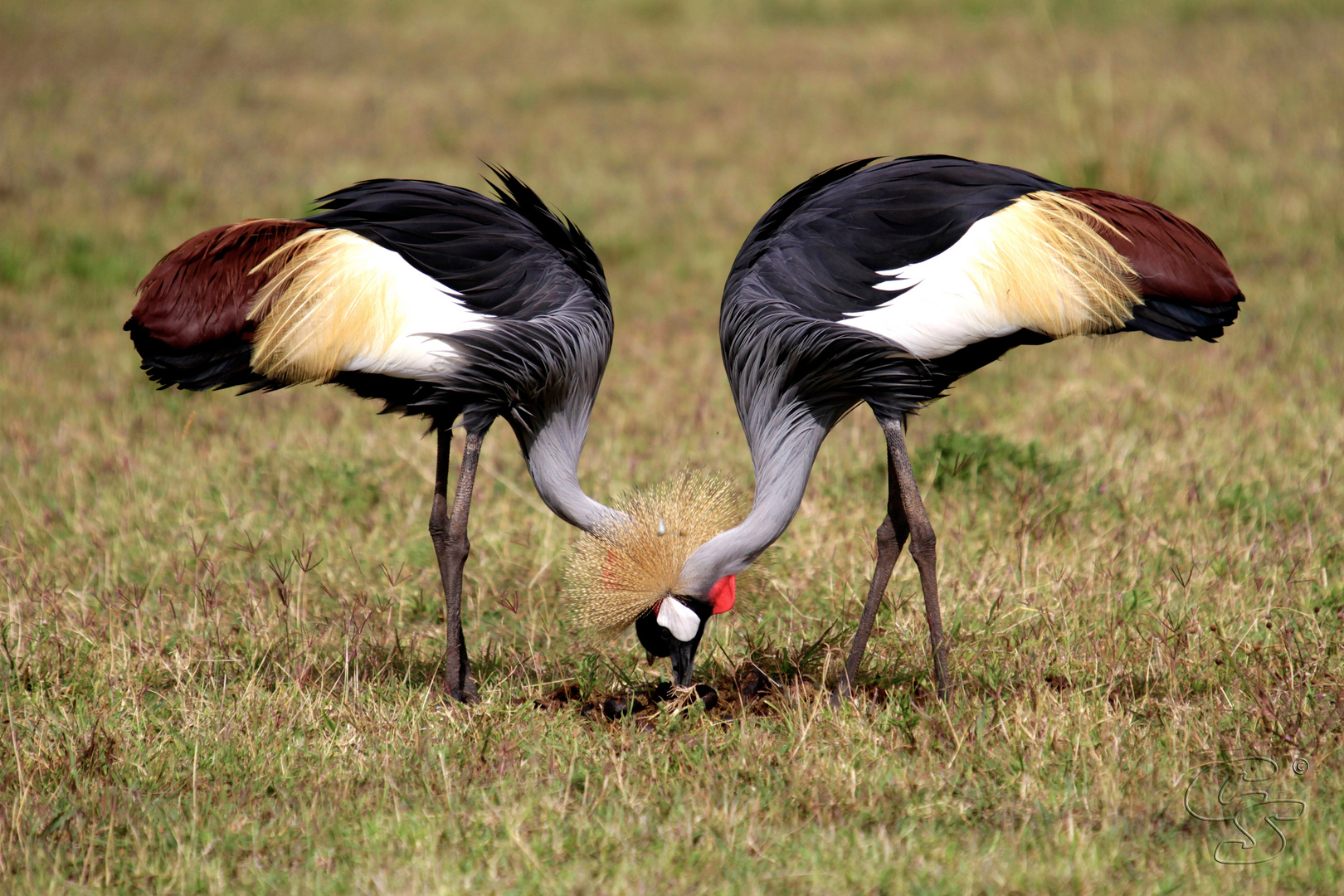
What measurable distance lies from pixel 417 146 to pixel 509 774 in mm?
7278

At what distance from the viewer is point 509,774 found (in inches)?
114

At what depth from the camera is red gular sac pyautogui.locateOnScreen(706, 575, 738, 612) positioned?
3131mm

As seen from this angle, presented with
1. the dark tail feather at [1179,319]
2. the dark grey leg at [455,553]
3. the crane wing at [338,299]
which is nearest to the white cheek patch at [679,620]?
the dark grey leg at [455,553]

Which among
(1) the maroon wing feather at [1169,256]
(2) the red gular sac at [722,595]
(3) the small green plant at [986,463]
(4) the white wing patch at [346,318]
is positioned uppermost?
(1) the maroon wing feather at [1169,256]

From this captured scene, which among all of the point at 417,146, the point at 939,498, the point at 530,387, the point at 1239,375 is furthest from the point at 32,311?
the point at 1239,375

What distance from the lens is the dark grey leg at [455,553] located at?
3322 millimetres

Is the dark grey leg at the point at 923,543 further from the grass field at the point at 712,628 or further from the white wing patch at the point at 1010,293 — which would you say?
the white wing patch at the point at 1010,293

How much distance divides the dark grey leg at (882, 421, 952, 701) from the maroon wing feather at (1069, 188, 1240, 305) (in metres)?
0.70

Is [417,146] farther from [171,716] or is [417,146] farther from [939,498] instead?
[171,716]

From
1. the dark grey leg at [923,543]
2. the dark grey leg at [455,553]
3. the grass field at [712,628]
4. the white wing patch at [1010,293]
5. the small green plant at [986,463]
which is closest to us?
the grass field at [712,628]

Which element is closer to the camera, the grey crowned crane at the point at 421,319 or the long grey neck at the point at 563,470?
the grey crowned crane at the point at 421,319

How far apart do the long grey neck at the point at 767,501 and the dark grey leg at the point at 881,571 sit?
0.72ft

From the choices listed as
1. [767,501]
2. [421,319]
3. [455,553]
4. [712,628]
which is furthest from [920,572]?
[421,319]
